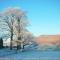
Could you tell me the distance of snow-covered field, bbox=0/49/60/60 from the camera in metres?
1.55

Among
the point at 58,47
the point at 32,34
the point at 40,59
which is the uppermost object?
the point at 32,34

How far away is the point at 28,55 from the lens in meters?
1.59

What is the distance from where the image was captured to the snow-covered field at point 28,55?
155cm

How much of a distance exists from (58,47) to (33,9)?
0.41 meters

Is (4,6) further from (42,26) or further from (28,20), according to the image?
(42,26)

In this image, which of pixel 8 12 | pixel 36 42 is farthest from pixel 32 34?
pixel 8 12

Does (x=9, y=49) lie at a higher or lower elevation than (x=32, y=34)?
lower

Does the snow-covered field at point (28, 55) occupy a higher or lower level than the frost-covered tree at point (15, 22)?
lower

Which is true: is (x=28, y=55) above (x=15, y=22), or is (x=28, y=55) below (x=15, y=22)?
below

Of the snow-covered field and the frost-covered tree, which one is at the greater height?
the frost-covered tree

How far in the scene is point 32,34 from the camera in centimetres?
159

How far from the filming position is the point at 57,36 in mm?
1562

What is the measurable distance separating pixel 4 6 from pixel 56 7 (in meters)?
0.47

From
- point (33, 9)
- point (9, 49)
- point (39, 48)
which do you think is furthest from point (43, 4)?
point (9, 49)
